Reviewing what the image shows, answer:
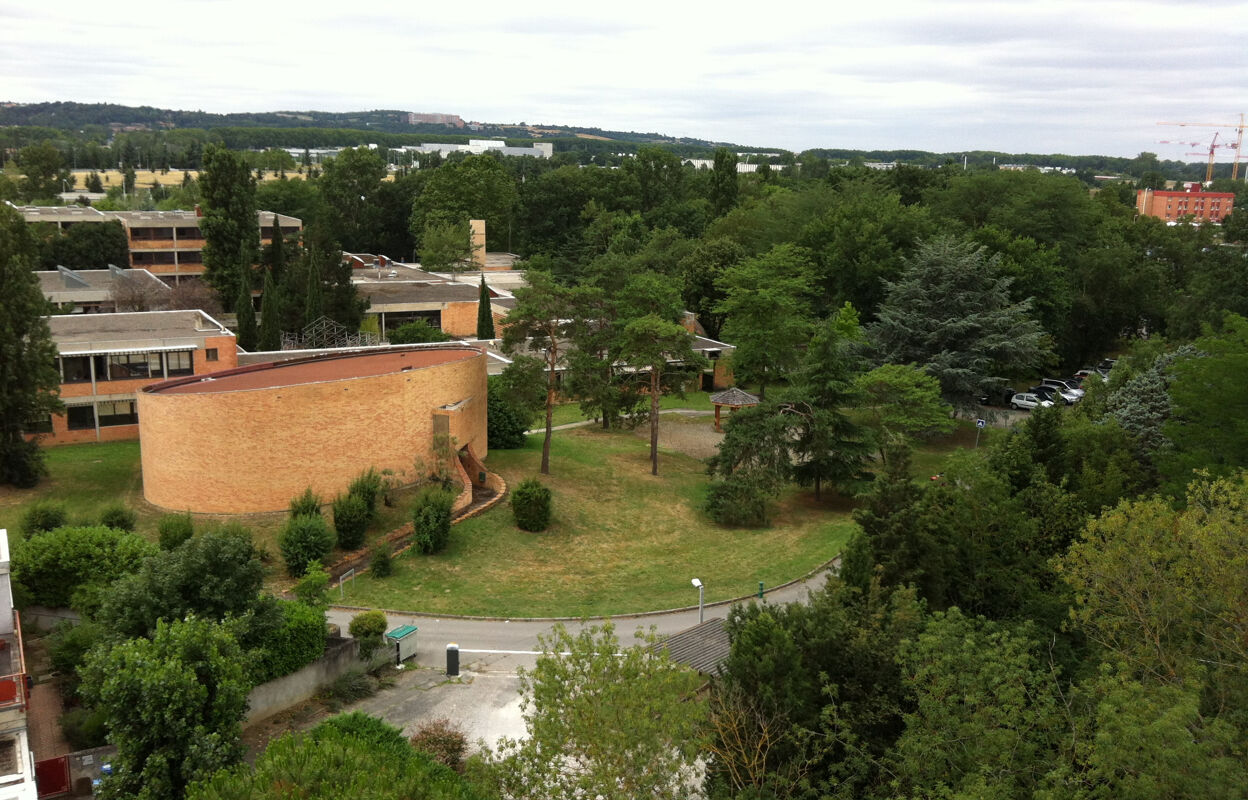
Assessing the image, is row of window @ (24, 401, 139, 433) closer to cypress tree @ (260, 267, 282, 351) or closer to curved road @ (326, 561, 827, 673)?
cypress tree @ (260, 267, 282, 351)

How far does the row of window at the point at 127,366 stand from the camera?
126ft

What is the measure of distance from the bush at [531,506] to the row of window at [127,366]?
642 inches

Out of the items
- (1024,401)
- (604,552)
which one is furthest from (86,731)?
(1024,401)

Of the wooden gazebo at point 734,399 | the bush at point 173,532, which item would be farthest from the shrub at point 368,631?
the wooden gazebo at point 734,399

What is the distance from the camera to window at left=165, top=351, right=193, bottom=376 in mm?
40344

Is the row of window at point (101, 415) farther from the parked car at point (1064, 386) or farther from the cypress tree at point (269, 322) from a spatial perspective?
the parked car at point (1064, 386)

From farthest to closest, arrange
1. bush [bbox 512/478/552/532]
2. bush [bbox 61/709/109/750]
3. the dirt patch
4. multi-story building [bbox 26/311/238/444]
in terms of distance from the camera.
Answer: the dirt patch
multi-story building [bbox 26/311/238/444]
bush [bbox 512/478/552/532]
bush [bbox 61/709/109/750]

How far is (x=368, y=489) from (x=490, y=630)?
7.60 m

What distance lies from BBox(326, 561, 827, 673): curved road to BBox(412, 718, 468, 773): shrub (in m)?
3.76

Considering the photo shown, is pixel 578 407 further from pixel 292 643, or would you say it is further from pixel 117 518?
pixel 292 643

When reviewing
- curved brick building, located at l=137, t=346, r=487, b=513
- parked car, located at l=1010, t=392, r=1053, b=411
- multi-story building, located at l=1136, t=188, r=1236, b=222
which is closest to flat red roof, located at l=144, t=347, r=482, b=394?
Answer: curved brick building, located at l=137, t=346, r=487, b=513

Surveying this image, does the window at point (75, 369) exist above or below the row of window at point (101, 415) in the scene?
above

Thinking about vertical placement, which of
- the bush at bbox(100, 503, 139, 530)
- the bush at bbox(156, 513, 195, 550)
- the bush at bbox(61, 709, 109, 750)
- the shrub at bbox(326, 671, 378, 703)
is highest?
the bush at bbox(156, 513, 195, 550)

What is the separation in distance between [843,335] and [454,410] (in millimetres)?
21173
